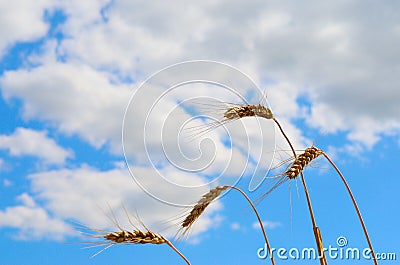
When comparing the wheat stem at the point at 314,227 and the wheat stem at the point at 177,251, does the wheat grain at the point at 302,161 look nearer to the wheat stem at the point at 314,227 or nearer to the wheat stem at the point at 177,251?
the wheat stem at the point at 314,227

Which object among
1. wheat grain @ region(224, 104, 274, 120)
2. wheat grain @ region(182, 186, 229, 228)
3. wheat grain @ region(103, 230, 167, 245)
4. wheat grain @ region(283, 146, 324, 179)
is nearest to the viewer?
wheat grain @ region(103, 230, 167, 245)

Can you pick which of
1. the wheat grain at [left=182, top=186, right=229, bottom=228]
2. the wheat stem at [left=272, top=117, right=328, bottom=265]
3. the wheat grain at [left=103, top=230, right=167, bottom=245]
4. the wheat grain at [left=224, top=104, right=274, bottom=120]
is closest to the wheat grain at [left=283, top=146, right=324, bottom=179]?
the wheat stem at [left=272, top=117, right=328, bottom=265]

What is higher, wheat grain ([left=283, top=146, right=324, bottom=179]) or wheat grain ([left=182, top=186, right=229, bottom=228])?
wheat grain ([left=283, top=146, right=324, bottom=179])

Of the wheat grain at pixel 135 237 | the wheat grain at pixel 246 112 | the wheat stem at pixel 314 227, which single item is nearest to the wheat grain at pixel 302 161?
the wheat stem at pixel 314 227

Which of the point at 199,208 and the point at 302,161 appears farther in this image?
the point at 199,208

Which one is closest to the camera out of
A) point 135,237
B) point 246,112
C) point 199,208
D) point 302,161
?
point 135,237

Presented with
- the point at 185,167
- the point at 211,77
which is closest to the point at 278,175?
the point at 185,167

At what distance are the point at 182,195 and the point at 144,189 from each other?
1.41 ft

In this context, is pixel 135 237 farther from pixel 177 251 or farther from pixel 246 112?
pixel 246 112

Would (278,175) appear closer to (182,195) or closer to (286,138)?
(286,138)

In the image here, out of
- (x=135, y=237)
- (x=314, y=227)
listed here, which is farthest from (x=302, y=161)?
(x=135, y=237)

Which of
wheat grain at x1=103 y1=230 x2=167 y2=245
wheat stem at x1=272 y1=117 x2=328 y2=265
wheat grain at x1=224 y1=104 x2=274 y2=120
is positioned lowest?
wheat grain at x1=103 y1=230 x2=167 y2=245

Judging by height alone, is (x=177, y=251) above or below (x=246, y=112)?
below

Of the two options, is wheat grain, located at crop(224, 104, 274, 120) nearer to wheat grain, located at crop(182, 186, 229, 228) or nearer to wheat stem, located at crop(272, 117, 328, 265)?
wheat stem, located at crop(272, 117, 328, 265)
